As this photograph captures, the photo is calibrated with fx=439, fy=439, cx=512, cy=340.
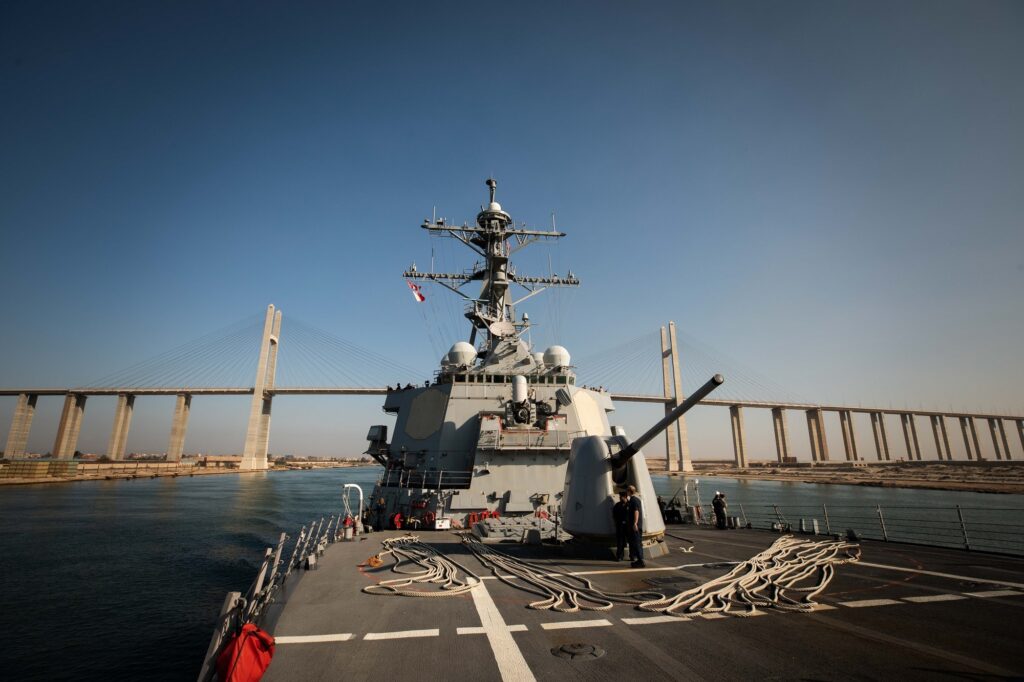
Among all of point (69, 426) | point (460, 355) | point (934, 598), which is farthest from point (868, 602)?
point (69, 426)

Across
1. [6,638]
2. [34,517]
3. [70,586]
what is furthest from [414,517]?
[34,517]

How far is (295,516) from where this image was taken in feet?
78.4

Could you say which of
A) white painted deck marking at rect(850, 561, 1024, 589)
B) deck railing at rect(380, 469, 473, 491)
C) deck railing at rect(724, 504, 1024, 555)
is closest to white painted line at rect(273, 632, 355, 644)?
white painted deck marking at rect(850, 561, 1024, 589)

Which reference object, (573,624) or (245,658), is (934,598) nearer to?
(573,624)

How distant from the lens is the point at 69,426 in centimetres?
5138

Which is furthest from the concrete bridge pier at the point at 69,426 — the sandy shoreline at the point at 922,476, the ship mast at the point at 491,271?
the sandy shoreline at the point at 922,476

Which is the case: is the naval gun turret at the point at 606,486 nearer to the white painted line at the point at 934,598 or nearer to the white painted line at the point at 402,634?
the white painted line at the point at 934,598

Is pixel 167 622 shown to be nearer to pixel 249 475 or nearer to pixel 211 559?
pixel 211 559

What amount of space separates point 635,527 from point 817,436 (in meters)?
74.9

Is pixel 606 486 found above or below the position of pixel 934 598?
above

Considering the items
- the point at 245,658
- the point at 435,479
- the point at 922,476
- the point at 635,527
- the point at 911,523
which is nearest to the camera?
the point at 245,658

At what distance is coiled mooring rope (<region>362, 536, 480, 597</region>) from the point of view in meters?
4.98

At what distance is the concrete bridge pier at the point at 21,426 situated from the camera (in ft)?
160

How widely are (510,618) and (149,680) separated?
528 cm
